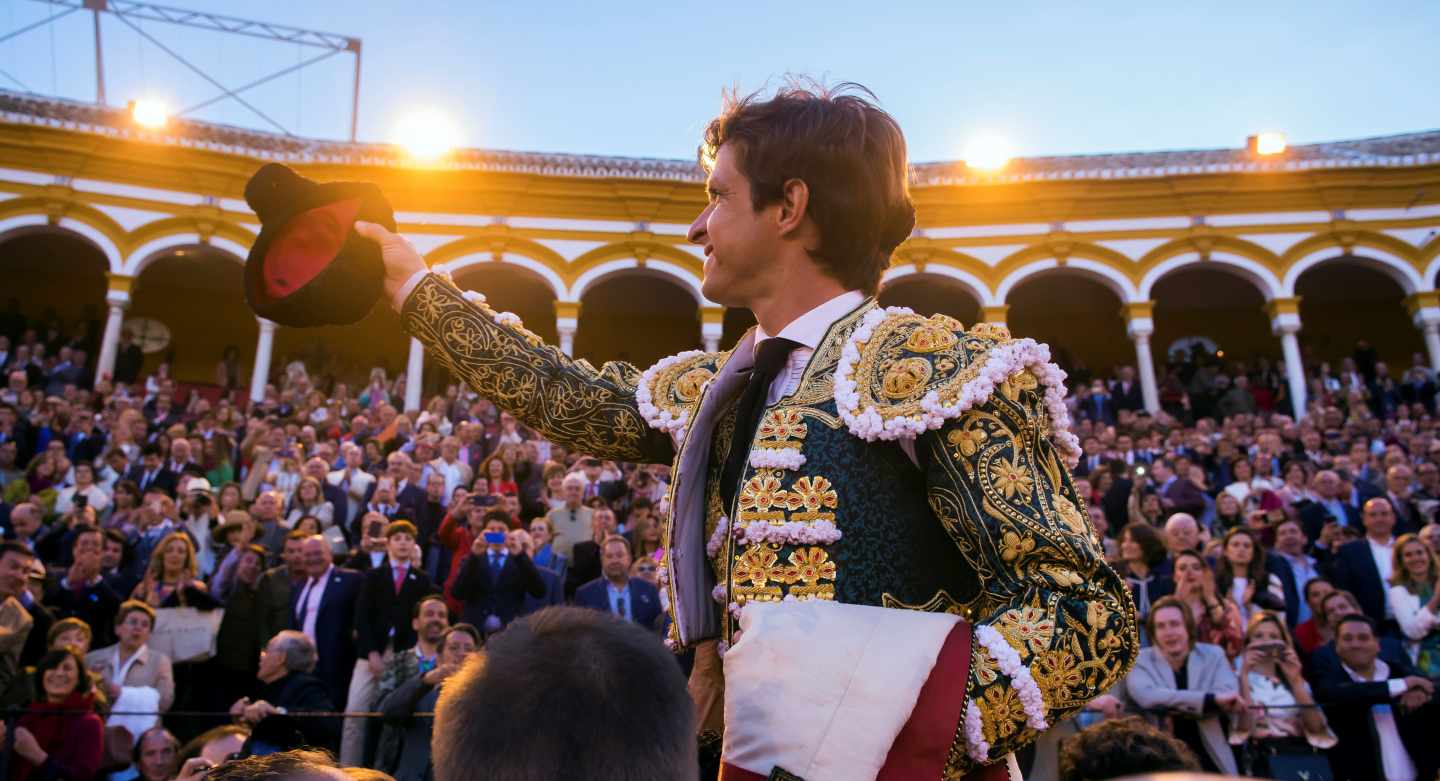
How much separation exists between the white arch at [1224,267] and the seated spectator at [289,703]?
1613 cm

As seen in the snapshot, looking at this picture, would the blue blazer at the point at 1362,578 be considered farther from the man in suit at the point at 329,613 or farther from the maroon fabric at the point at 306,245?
the maroon fabric at the point at 306,245

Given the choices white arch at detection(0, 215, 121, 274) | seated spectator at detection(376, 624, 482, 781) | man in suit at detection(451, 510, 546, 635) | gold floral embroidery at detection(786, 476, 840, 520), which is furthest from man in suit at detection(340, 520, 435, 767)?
white arch at detection(0, 215, 121, 274)

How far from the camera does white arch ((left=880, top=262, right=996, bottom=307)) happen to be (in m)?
18.8

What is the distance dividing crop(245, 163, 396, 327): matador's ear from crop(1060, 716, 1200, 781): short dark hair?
257 cm

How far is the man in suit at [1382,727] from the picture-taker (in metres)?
5.06

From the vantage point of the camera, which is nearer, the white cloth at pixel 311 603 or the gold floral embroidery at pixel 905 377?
the gold floral embroidery at pixel 905 377

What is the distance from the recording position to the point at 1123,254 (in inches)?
742

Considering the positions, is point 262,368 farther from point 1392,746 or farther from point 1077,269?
point 1392,746

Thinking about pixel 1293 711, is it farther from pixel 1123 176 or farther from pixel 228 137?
pixel 228 137

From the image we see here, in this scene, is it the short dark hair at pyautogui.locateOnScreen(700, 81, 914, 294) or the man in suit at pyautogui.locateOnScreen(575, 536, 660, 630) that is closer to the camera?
the short dark hair at pyautogui.locateOnScreen(700, 81, 914, 294)

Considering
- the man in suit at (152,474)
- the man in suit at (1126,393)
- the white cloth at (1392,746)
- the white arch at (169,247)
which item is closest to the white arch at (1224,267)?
the man in suit at (1126,393)

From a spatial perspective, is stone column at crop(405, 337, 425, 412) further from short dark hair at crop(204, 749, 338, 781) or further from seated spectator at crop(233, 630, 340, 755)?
short dark hair at crop(204, 749, 338, 781)

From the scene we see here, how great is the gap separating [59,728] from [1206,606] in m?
5.92

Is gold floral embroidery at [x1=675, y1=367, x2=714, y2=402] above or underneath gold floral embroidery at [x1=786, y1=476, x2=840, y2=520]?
above
